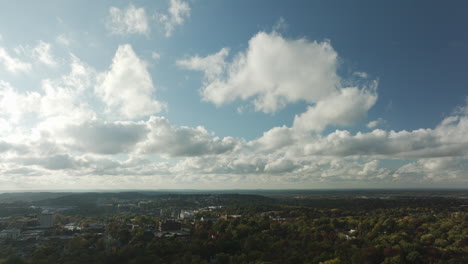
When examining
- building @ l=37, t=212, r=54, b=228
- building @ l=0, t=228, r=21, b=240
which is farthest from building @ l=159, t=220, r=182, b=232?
building @ l=37, t=212, r=54, b=228

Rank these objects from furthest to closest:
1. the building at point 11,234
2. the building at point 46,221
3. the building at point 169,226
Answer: the building at point 46,221 → the building at point 169,226 → the building at point 11,234

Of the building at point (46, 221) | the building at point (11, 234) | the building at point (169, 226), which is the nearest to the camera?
the building at point (11, 234)

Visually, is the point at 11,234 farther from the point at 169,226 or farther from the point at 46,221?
the point at 169,226

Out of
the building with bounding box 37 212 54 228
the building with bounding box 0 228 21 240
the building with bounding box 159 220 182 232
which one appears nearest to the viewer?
the building with bounding box 0 228 21 240

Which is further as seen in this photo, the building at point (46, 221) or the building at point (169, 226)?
the building at point (46, 221)

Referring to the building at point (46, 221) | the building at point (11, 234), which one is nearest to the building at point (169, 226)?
the building at point (11, 234)

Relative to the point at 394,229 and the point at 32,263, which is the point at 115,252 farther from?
the point at 394,229

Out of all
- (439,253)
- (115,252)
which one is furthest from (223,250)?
(439,253)

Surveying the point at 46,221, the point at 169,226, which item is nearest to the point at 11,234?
the point at 46,221

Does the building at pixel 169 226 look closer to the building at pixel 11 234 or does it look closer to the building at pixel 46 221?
the building at pixel 11 234

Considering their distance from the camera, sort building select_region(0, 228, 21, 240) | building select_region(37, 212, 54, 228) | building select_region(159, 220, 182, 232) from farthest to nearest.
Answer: building select_region(37, 212, 54, 228) → building select_region(159, 220, 182, 232) → building select_region(0, 228, 21, 240)

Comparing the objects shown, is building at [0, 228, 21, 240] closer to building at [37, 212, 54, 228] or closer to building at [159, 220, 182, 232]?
building at [37, 212, 54, 228]
